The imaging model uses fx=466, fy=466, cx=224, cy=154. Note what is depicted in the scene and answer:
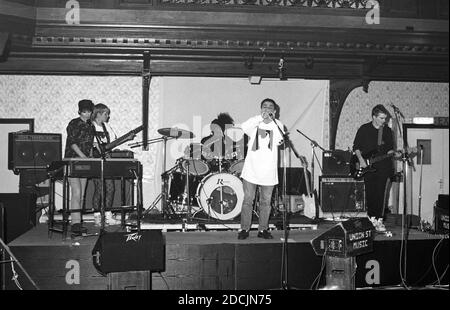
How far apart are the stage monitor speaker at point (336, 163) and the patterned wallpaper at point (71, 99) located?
2.96 m

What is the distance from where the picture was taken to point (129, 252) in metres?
4.36

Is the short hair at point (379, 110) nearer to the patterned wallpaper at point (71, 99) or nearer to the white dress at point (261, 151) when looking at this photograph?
the white dress at point (261, 151)

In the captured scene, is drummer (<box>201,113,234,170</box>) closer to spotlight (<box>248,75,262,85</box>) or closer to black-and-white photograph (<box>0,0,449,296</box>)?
black-and-white photograph (<box>0,0,449,296</box>)

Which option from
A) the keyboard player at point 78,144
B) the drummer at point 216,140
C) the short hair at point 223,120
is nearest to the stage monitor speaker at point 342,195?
the drummer at point 216,140

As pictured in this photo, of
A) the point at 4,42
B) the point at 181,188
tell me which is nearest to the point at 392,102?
the point at 181,188

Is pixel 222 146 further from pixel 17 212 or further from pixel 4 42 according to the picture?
pixel 4 42

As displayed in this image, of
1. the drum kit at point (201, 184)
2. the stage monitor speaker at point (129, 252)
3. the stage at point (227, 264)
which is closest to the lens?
the stage monitor speaker at point (129, 252)

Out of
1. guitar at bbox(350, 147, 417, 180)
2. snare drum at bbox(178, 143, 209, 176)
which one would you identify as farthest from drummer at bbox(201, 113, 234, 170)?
guitar at bbox(350, 147, 417, 180)

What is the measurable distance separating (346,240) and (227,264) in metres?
1.37

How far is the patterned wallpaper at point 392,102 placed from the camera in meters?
8.73

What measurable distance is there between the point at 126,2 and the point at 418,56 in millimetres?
4643

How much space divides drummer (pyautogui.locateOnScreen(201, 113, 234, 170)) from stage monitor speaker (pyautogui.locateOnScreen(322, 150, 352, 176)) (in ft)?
5.71

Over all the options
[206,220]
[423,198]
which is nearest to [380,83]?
[423,198]
